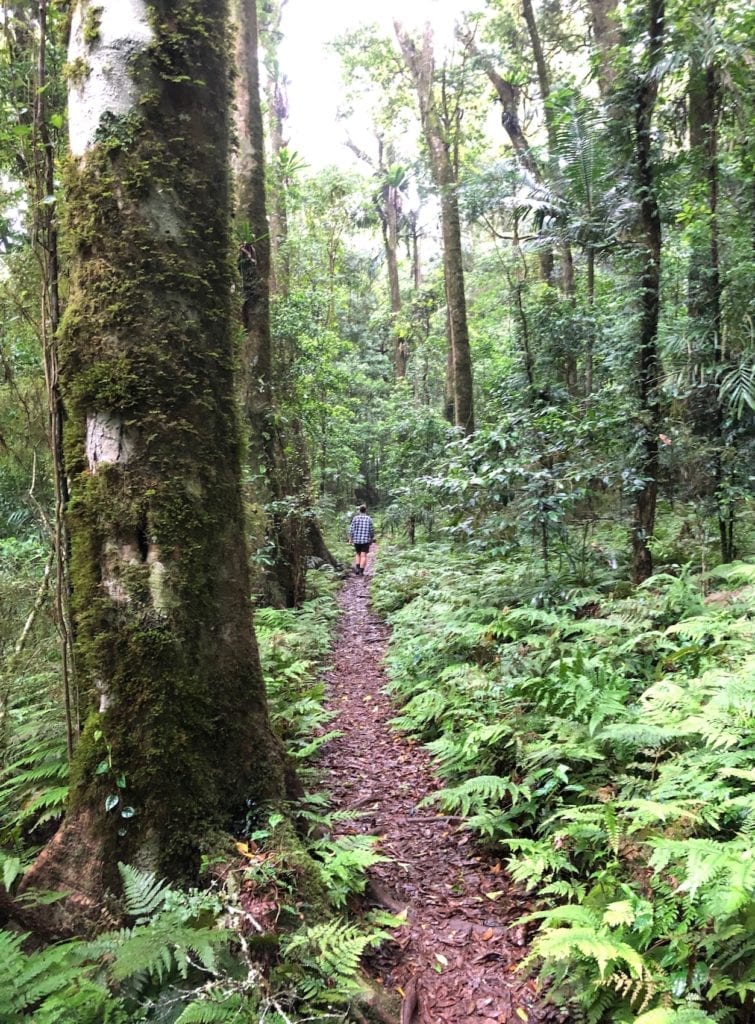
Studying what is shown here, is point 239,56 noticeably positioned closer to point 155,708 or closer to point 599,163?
point 599,163

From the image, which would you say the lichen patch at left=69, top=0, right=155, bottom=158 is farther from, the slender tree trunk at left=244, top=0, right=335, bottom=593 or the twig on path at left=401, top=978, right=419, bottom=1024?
the slender tree trunk at left=244, top=0, right=335, bottom=593

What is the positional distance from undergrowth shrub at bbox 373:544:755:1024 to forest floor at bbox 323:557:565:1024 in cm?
17

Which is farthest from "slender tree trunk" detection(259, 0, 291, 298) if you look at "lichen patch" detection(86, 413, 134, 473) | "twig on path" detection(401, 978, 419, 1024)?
"twig on path" detection(401, 978, 419, 1024)

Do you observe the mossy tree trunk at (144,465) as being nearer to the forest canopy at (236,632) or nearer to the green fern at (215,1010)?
the forest canopy at (236,632)

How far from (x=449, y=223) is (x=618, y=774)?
525 inches

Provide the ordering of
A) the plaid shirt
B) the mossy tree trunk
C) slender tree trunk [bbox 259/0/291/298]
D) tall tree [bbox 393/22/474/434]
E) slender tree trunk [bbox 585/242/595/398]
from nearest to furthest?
the mossy tree trunk < slender tree trunk [bbox 585/242/595/398] < slender tree trunk [bbox 259/0/291/298] < tall tree [bbox 393/22/474/434] < the plaid shirt

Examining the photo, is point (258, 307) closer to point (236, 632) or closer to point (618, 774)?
point (236, 632)

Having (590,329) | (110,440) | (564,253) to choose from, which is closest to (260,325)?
(590,329)

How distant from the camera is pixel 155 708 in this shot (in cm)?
273

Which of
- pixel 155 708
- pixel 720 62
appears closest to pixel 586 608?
pixel 155 708

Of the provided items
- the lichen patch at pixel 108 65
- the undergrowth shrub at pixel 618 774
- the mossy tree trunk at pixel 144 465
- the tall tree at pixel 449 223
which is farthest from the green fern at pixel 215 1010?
the tall tree at pixel 449 223

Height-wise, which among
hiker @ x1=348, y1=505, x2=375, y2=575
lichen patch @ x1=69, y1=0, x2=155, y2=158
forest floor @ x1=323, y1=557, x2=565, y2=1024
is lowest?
forest floor @ x1=323, y1=557, x2=565, y2=1024

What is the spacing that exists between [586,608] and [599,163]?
6.55 metres

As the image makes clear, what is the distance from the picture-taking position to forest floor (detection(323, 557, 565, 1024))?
274 cm
